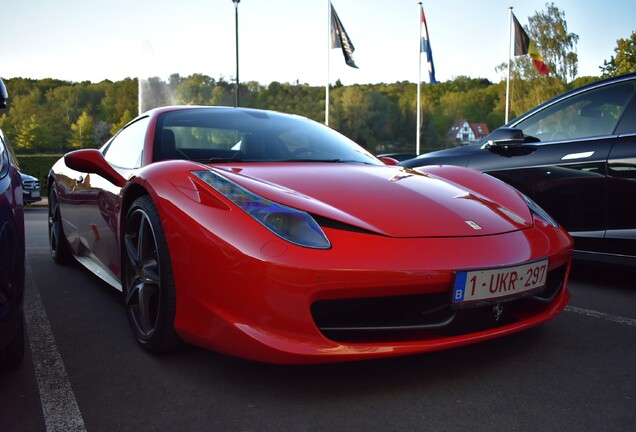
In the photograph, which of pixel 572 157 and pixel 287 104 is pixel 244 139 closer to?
pixel 572 157

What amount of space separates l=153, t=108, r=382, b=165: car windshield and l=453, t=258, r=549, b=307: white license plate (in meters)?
1.27

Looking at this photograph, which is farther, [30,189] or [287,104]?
[287,104]

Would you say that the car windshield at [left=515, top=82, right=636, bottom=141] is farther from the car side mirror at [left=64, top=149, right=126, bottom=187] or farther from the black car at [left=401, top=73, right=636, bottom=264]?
the car side mirror at [left=64, top=149, right=126, bottom=187]

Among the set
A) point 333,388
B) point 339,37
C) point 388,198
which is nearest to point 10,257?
point 333,388

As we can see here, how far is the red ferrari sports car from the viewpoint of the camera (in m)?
2.01

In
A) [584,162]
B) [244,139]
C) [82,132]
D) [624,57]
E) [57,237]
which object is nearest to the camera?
[244,139]

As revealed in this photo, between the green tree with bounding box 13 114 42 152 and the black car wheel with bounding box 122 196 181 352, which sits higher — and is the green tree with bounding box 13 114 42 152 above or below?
above

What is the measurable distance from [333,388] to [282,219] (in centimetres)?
62

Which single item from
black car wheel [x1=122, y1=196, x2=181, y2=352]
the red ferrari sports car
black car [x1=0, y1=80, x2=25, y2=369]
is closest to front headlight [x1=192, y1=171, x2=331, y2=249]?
the red ferrari sports car

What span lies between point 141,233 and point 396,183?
3.72 ft

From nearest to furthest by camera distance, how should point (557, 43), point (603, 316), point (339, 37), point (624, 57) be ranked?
point (603, 316), point (339, 37), point (624, 57), point (557, 43)

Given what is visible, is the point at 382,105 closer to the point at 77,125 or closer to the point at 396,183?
the point at 77,125

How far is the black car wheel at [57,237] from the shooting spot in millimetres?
4602

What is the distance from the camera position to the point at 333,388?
217 centimetres
